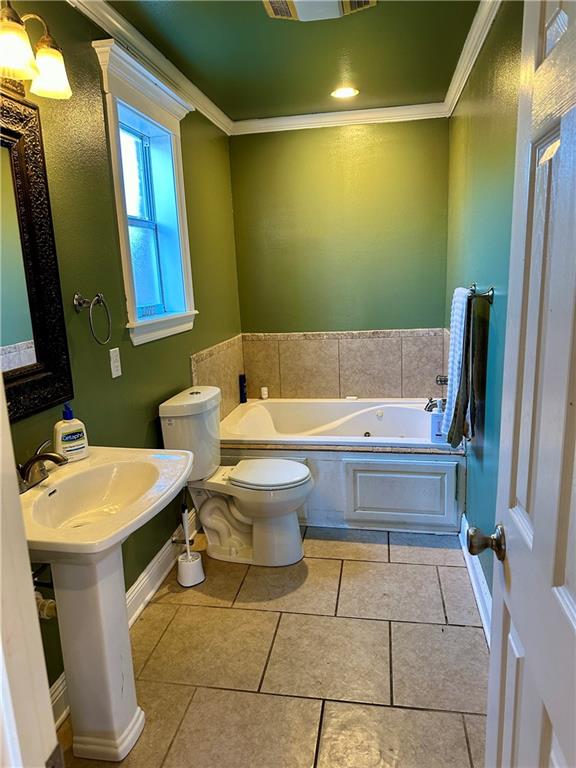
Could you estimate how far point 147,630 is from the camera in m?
2.17

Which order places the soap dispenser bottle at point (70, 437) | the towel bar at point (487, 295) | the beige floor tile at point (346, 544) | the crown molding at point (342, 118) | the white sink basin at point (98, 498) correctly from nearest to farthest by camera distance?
the white sink basin at point (98, 498) → the soap dispenser bottle at point (70, 437) → the towel bar at point (487, 295) → the beige floor tile at point (346, 544) → the crown molding at point (342, 118)

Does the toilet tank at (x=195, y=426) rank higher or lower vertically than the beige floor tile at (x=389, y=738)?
higher

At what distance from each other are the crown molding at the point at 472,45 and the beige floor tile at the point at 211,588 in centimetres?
272

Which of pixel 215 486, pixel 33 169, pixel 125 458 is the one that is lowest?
pixel 215 486

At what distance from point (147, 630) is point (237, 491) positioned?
28.5 inches

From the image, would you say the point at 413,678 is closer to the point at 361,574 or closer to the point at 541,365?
the point at 361,574

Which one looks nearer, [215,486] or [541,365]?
[541,365]

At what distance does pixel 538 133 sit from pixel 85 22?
1.91 m

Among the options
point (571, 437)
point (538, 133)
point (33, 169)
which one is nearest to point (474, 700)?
point (571, 437)

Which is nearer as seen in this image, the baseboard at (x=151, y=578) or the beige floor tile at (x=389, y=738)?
the beige floor tile at (x=389, y=738)

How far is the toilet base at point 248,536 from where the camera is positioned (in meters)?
2.59

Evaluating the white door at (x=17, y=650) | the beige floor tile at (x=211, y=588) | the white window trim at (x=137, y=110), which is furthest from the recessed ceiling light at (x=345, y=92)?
the white door at (x=17, y=650)

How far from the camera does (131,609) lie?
87.8 inches

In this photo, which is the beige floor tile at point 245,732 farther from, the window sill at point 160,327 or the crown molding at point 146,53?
the crown molding at point 146,53
